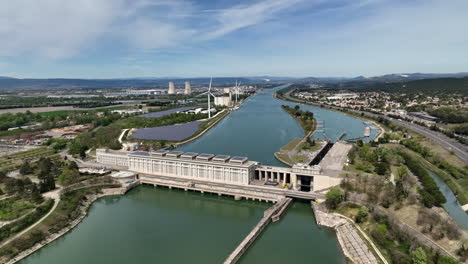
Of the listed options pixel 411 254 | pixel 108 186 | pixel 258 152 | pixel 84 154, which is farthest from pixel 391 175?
pixel 84 154

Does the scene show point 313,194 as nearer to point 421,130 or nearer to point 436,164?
point 436,164

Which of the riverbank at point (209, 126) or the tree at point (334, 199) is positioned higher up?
the riverbank at point (209, 126)

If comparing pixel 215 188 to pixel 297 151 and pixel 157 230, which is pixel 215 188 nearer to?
pixel 157 230

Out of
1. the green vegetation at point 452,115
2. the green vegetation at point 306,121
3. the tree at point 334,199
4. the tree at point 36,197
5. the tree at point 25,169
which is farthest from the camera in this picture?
the green vegetation at point 452,115

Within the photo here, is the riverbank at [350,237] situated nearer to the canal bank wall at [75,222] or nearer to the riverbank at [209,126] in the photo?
the canal bank wall at [75,222]

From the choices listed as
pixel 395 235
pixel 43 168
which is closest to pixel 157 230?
pixel 395 235

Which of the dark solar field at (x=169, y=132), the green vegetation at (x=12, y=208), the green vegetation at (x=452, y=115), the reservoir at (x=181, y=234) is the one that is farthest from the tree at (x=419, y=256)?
the green vegetation at (x=452, y=115)

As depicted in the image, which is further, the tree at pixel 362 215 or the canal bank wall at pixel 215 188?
the canal bank wall at pixel 215 188

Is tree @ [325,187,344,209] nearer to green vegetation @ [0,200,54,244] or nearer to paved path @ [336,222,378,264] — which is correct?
paved path @ [336,222,378,264]
